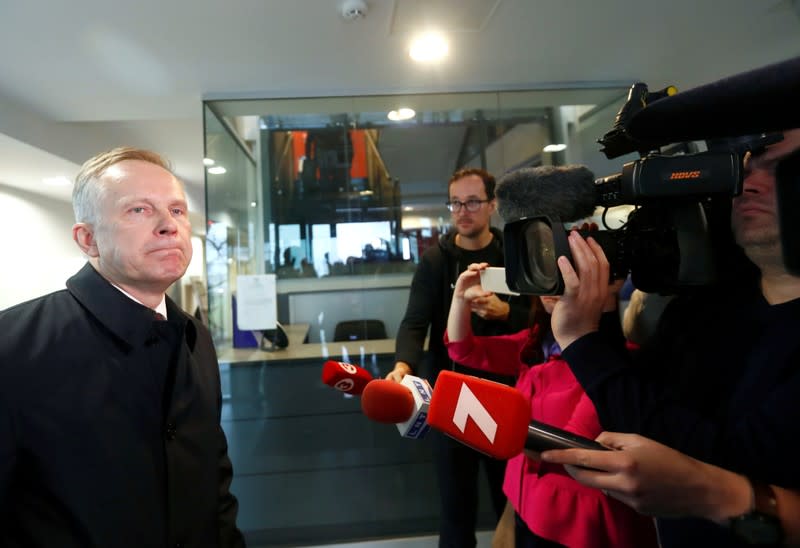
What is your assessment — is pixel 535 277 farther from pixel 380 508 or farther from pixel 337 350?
pixel 380 508

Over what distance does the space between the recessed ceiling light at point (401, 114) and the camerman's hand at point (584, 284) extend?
2104 mm

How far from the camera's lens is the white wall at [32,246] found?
3.48 m

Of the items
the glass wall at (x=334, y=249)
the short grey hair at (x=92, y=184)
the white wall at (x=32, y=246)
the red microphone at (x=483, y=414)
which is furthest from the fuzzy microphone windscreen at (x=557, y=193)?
the white wall at (x=32, y=246)

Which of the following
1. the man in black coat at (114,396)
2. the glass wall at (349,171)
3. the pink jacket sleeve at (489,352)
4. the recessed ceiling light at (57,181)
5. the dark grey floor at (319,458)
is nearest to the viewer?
the man in black coat at (114,396)

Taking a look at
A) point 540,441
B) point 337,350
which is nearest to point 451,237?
point 337,350

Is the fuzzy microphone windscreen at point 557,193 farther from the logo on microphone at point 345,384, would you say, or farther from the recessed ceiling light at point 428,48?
the recessed ceiling light at point 428,48

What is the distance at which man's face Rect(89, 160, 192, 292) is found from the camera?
0.89 meters

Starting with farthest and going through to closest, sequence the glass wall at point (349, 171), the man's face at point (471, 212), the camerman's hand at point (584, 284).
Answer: the glass wall at point (349, 171) < the man's face at point (471, 212) < the camerman's hand at point (584, 284)

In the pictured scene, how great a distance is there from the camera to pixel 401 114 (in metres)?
2.56

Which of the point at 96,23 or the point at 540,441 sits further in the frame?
the point at 96,23

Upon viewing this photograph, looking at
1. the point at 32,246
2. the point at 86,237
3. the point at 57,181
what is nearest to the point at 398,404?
the point at 86,237

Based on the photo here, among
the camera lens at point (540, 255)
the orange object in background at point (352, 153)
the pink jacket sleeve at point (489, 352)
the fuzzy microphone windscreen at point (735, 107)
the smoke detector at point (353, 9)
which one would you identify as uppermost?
the smoke detector at point (353, 9)

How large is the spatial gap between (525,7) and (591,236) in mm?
1451

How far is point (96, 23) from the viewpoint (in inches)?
65.4
